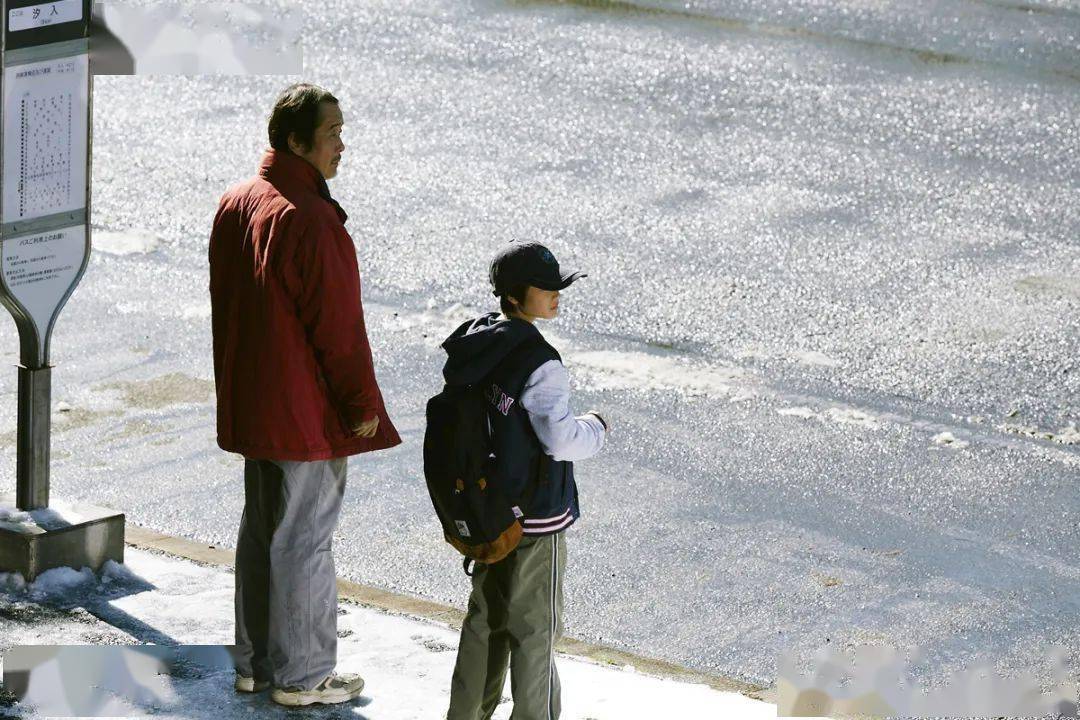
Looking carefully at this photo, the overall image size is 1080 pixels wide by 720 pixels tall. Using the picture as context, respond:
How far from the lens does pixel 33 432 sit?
18.8 ft

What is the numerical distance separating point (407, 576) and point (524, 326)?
78.3 inches

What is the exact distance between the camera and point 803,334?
27.9 ft

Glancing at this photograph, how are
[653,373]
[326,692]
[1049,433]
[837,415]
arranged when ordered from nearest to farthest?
[326,692]
[1049,433]
[837,415]
[653,373]

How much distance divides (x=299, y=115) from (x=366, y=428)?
881 mm

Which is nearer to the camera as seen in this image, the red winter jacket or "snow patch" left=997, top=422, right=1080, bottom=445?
the red winter jacket

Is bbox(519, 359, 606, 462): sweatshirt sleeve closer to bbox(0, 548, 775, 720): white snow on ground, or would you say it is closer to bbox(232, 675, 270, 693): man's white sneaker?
bbox(0, 548, 775, 720): white snow on ground

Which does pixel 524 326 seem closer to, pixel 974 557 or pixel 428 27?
pixel 974 557

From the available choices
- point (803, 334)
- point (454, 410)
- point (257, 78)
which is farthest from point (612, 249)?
point (454, 410)

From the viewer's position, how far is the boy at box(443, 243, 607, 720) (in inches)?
171

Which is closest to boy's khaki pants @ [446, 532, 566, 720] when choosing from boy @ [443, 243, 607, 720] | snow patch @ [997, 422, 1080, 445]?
boy @ [443, 243, 607, 720]

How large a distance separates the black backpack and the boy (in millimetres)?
31

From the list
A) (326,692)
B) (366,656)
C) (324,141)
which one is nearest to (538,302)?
(324,141)

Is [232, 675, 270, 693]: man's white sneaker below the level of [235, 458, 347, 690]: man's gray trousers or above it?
below

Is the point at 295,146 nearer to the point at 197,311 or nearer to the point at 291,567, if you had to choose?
the point at 291,567
